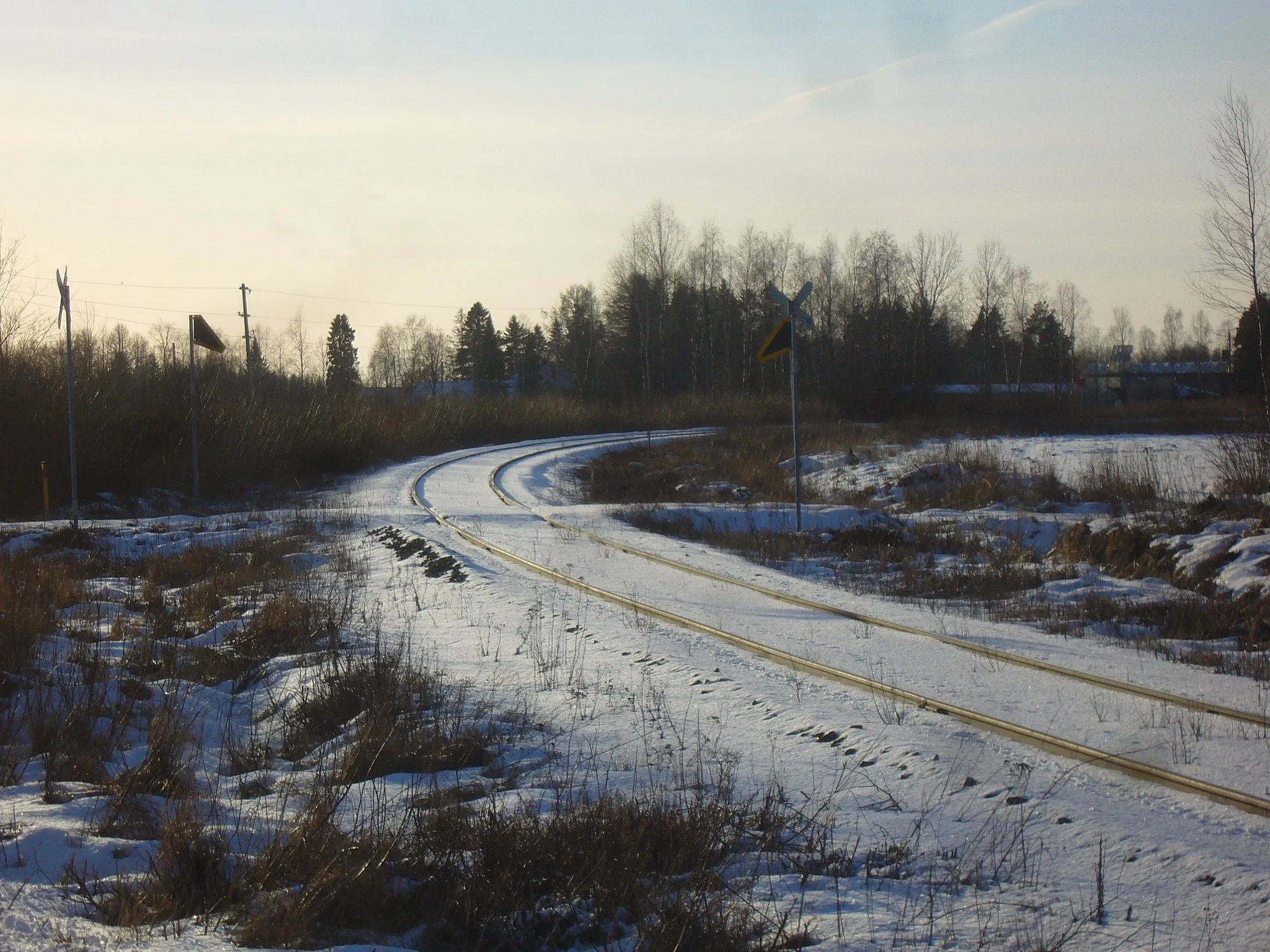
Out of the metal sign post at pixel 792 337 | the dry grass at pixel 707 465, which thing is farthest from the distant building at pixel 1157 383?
the metal sign post at pixel 792 337

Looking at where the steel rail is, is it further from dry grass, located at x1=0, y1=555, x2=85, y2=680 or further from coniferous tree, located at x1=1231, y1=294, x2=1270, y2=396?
coniferous tree, located at x1=1231, y1=294, x2=1270, y2=396

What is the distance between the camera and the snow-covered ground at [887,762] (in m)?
4.10

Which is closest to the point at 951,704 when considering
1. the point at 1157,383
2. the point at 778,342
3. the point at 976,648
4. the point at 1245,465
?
the point at 976,648

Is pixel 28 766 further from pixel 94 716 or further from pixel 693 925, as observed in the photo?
pixel 693 925

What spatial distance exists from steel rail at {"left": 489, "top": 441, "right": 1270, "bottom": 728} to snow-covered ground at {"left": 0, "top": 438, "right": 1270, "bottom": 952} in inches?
5.7

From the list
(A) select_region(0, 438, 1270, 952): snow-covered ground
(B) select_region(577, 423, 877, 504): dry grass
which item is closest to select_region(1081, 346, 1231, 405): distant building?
(B) select_region(577, 423, 877, 504): dry grass

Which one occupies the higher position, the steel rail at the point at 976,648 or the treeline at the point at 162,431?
the treeline at the point at 162,431

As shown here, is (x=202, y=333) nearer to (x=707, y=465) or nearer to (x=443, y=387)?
(x=707, y=465)

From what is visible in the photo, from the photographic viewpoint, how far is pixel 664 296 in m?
74.2

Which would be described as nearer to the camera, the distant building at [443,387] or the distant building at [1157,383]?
the distant building at [1157,383]

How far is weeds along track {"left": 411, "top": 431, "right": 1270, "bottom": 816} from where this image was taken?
5332mm

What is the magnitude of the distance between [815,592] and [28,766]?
8057 mm

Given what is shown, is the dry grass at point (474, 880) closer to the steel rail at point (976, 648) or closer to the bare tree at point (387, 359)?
the steel rail at point (976, 648)

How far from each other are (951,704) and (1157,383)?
89333 millimetres
